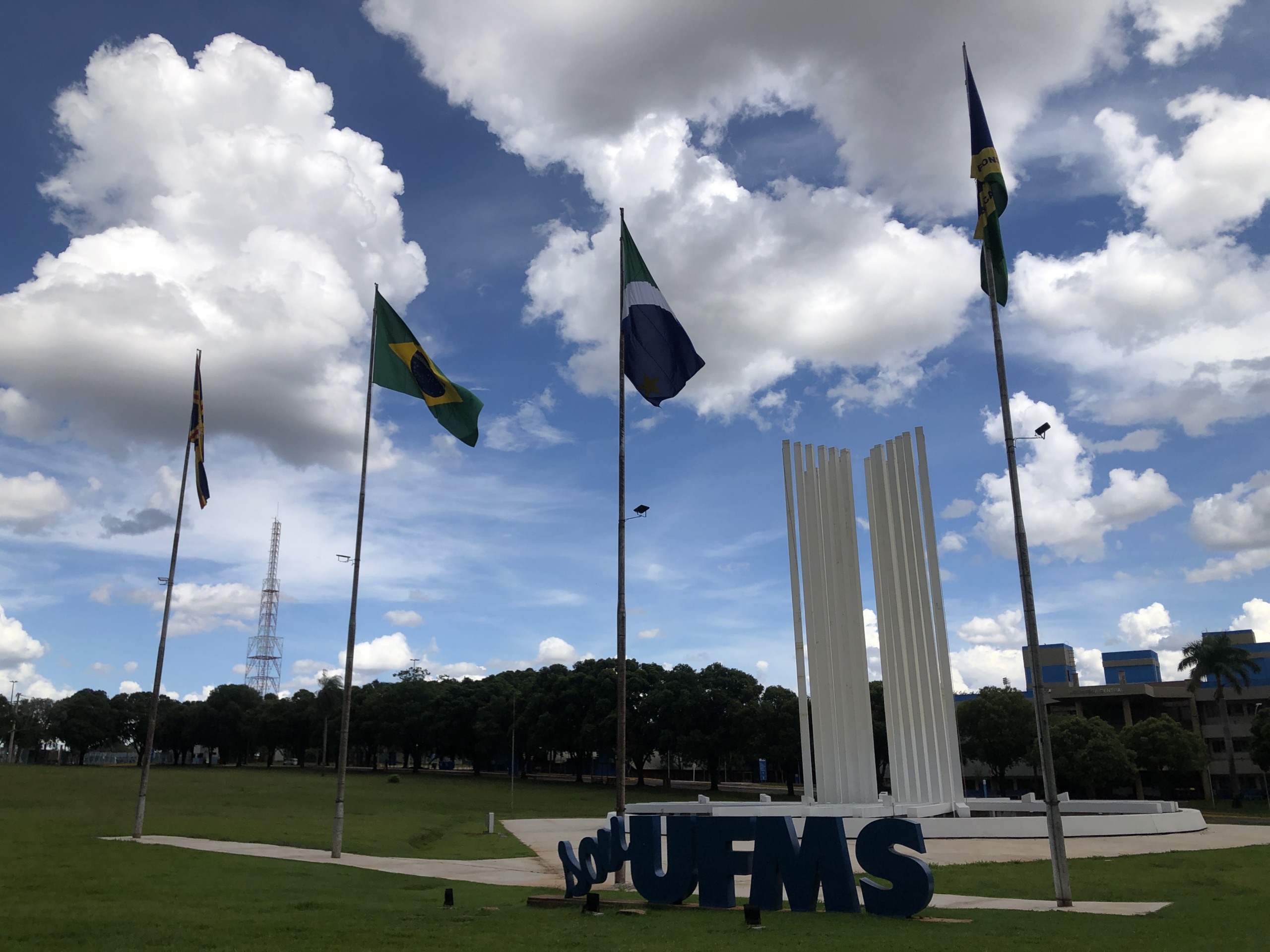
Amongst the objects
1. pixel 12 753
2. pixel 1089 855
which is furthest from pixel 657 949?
pixel 12 753

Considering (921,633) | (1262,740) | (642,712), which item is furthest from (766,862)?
(1262,740)

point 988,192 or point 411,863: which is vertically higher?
point 988,192

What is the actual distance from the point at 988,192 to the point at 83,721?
124355mm

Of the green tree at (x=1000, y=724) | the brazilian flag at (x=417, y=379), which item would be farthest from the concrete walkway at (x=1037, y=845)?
the green tree at (x=1000, y=724)

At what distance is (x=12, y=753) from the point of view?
11419 centimetres

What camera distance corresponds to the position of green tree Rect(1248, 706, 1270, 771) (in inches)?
2608

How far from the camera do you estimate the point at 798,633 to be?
39.4m

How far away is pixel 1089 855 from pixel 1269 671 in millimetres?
83503

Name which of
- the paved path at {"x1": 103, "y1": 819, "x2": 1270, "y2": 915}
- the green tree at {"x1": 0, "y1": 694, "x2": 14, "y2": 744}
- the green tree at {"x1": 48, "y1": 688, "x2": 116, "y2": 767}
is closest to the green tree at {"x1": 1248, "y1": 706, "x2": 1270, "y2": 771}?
the paved path at {"x1": 103, "y1": 819, "x2": 1270, "y2": 915}

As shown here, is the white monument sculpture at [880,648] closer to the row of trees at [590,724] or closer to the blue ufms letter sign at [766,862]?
the blue ufms letter sign at [766,862]

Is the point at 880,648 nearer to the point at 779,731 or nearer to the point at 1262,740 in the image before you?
the point at 779,731

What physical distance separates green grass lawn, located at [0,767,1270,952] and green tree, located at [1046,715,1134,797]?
3983cm

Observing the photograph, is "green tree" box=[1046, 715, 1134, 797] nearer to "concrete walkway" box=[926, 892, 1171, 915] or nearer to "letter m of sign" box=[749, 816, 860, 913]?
"concrete walkway" box=[926, 892, 1171, 915]

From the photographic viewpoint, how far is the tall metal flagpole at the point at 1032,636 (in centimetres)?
1691
